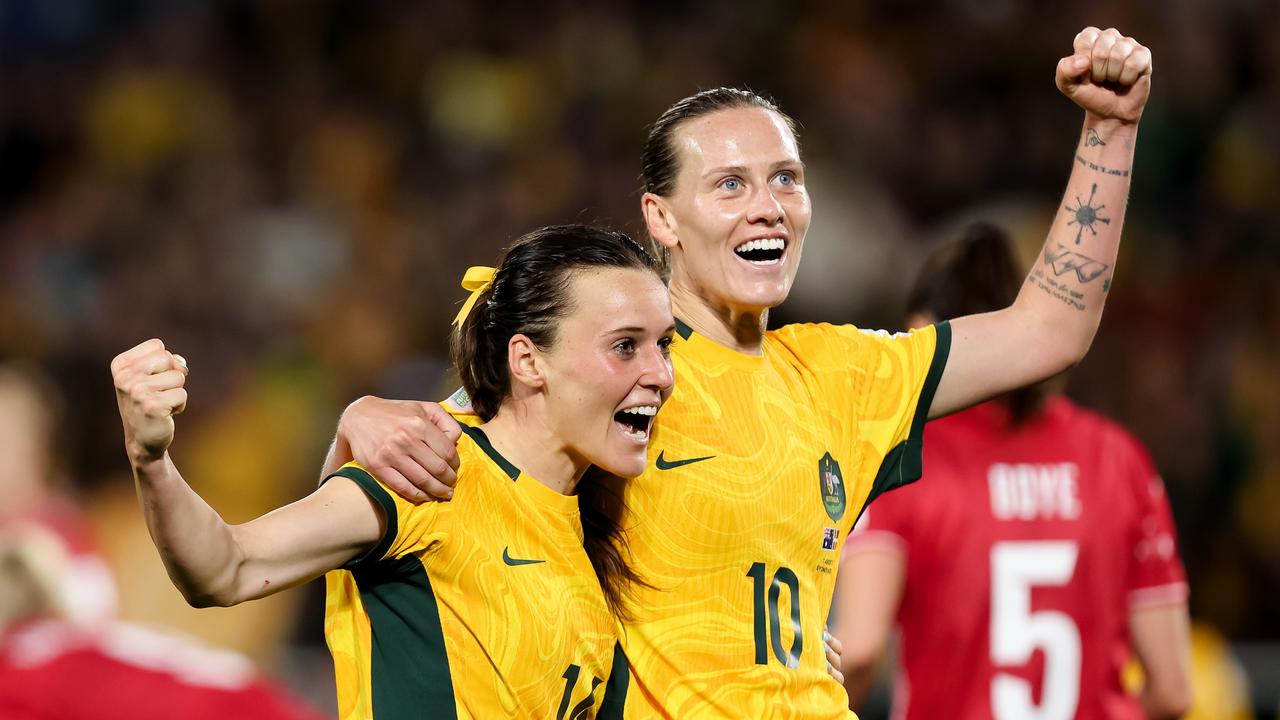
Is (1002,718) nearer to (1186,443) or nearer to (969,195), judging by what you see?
(1186,443)

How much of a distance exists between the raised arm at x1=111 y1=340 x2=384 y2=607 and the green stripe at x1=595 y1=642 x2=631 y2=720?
0.54 meters

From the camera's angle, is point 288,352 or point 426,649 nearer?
point 426,649

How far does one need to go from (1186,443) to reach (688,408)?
5537 mm

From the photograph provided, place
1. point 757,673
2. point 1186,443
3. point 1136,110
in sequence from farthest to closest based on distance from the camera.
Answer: point 1186,443 → point 1136,110 → point 757,673

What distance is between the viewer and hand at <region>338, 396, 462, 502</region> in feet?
8.71

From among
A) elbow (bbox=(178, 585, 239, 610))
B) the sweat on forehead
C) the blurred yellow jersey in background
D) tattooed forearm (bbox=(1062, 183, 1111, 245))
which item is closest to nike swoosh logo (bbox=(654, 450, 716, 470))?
the sweat on forehead

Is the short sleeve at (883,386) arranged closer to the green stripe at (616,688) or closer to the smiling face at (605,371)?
the smiling face at (605,371)

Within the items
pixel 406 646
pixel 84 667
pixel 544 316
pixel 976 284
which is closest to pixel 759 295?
pixel 544 316

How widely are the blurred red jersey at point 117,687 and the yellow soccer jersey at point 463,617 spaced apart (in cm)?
78

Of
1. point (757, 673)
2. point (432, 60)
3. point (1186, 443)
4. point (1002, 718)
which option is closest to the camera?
point (757, 673)

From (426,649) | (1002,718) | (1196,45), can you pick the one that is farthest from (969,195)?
(426,649)

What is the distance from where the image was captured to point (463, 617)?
2711mm

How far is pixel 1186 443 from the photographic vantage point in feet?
25.8

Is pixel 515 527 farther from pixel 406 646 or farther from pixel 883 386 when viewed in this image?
pixel 883 386
